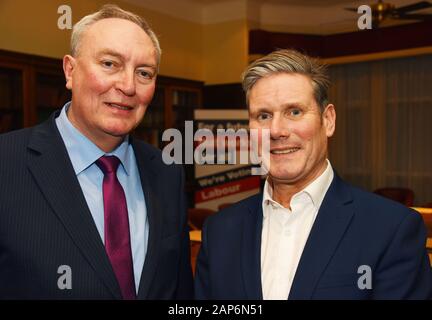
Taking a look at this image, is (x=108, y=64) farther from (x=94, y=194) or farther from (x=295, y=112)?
(x=295, y=112)

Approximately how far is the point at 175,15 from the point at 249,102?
247 inches

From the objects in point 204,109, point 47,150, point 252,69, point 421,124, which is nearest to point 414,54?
point 421,124

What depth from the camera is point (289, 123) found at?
63.6 inches

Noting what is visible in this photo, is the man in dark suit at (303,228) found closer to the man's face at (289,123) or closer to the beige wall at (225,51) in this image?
the man's face at (289,123)

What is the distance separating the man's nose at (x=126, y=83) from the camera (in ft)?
5.33

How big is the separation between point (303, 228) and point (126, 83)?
785 mm

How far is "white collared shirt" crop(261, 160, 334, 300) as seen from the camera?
1553mm

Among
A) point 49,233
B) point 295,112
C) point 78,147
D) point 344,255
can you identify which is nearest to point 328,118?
point 295,112

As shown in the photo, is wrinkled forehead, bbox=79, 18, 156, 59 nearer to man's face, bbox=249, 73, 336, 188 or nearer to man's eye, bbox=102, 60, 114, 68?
man's eye, bbox=102, 60, 114, 68

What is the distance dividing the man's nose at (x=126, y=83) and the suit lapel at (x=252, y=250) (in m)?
0.61

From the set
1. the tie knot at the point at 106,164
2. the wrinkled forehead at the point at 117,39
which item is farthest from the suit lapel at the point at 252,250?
the wrinkled forehead at the point at 117,39

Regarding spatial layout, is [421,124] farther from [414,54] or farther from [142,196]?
[142,196]

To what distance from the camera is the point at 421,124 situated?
25.1ft

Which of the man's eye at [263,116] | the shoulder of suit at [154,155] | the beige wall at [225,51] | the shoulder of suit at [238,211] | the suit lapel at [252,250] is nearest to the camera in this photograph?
the suit lapel at [252,250]
